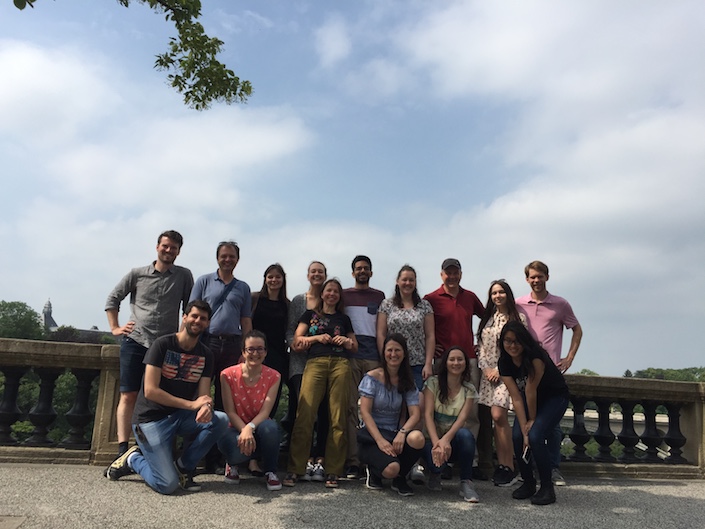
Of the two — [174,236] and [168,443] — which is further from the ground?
[174,236]

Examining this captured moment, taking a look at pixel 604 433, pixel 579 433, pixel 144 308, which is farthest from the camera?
pixel 604 433

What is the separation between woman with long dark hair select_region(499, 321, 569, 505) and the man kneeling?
2.59 meters

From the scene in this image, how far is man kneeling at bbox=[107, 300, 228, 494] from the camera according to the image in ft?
15.5

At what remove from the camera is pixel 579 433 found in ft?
21.6

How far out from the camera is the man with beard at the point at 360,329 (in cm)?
549

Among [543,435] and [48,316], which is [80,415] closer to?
[543,435]

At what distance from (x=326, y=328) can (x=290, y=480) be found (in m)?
1.43

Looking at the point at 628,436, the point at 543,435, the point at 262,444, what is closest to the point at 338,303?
the point at 262,444

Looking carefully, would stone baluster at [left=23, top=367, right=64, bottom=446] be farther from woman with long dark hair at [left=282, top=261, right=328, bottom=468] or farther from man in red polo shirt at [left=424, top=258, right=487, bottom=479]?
man in red polo shirt at [left=424, top=258, right=487, bottom=479]

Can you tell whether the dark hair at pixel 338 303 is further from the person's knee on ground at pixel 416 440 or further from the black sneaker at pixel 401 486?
the black sneaker at pixel 401 486

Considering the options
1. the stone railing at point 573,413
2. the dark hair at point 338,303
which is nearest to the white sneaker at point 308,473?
the dark hair at point 338,303

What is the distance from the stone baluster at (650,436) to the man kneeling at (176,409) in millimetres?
5215

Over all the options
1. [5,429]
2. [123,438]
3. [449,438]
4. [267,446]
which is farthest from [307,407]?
[5,429]

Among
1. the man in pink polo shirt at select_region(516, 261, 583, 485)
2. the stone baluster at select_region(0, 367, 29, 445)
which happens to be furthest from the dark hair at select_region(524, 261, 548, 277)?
the stone baluster at select_region(0, 367, 29, 445)
